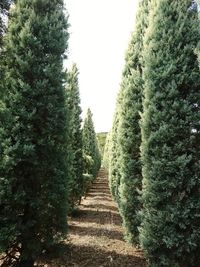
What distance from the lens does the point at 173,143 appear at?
352 inches

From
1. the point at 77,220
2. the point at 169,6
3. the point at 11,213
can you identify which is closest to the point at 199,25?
the point at 169,6

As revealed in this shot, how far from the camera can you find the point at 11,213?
9.05 m

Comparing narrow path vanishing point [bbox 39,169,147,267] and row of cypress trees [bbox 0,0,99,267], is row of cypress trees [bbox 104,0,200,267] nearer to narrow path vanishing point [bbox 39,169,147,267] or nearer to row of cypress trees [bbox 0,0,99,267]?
narrow path vanishing point [bbox 39,169,147,267]

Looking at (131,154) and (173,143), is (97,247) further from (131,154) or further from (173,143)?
(173,143)

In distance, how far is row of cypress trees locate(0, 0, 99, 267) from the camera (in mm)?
9047

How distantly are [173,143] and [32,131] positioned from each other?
373cm

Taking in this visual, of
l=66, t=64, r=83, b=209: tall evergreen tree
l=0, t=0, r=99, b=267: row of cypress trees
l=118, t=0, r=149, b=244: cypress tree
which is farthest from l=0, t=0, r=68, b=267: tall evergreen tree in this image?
l=66, t=64, r=83, b=209: tall evergreen tree

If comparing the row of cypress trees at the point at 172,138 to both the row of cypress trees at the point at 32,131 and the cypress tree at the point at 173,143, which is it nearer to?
the cypress tree at the point at 173,143

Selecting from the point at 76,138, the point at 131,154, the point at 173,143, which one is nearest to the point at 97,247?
the point at 131,154

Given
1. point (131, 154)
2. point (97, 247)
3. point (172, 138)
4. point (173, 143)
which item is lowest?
point (97, 247)

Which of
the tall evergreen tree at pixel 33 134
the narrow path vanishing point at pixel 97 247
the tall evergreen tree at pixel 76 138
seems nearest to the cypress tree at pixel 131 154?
the narrow path vanishing point at pixel 97 247

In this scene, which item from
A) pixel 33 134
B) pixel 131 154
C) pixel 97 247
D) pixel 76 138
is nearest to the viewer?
pixel 33 134

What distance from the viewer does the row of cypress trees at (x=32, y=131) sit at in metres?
9.05

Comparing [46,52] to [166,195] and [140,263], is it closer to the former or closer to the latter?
[166,195]
